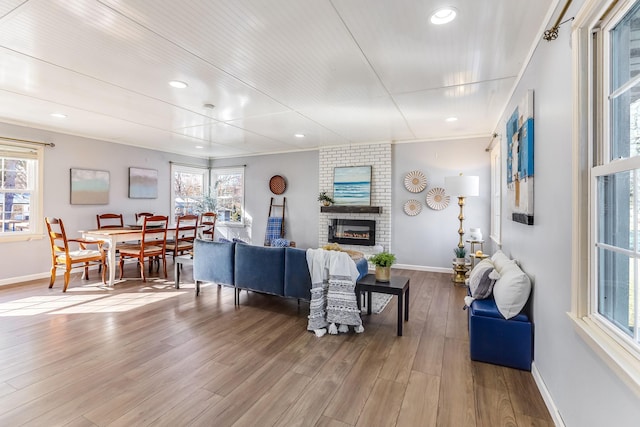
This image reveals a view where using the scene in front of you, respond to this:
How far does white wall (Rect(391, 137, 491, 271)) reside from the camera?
5.18m

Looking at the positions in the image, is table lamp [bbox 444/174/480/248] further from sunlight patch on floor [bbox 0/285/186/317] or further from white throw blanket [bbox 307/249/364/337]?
sunlight patch on floor [bbox 0/285/186/317]

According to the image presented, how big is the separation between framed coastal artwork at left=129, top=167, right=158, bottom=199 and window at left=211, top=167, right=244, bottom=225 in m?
1.52

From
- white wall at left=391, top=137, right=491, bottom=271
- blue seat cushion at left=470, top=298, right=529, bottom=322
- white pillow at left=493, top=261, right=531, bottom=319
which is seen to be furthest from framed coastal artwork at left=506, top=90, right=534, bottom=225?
white wall at left=391, top=137, right=491, bottom=271

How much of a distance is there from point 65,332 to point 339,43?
11.6ft

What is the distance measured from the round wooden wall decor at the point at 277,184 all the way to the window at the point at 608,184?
5771 mm

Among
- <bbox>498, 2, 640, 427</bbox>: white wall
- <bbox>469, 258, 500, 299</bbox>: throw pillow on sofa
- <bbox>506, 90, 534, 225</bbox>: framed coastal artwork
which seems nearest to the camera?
<bbox>498, 2, 640, 427</bbox>: white wall

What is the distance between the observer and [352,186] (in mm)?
6066

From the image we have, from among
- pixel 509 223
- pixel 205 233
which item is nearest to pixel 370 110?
pixel 509 223

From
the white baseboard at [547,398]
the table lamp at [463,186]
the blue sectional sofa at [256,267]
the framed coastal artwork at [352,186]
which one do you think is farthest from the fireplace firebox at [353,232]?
the white baseboard at [547,398]

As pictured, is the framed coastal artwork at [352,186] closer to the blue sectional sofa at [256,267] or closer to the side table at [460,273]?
the side table at [460,273]

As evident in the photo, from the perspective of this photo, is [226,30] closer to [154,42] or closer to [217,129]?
[154,42]

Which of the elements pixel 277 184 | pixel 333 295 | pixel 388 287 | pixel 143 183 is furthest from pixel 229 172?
pixel 388 287

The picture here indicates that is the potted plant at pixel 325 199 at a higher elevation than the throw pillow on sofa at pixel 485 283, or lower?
higher

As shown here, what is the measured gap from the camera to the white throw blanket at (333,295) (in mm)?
2990
